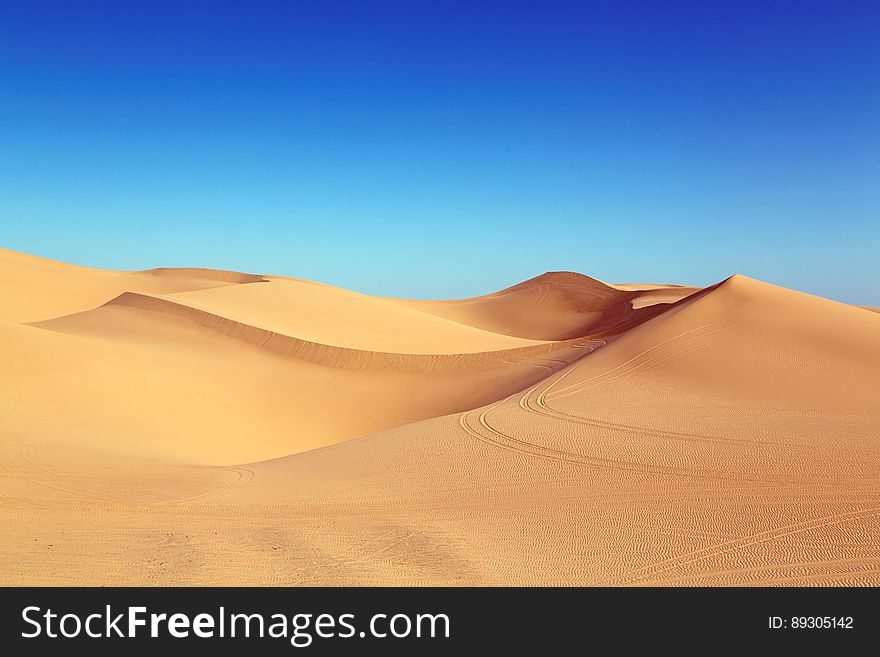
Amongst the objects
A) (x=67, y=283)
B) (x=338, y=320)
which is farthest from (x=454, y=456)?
(x=67, y=283)

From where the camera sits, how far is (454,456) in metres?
10.4

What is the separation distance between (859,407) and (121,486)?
13.5 m

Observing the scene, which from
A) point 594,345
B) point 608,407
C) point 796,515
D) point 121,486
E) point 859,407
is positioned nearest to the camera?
point 796,515

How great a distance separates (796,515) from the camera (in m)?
6.84

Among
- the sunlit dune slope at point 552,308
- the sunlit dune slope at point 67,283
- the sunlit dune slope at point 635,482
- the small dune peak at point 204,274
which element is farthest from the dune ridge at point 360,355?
the small dune peak at point 204,274

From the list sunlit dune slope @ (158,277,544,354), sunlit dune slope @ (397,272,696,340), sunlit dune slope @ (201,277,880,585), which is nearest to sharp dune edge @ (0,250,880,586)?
sunlit dune slope @ (201,277,880,585)

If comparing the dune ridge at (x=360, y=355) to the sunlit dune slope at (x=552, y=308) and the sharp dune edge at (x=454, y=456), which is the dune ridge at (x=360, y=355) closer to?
the sharp dune edge at (x=454, y=456)

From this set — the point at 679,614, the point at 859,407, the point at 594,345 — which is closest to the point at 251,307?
the point at 594,345

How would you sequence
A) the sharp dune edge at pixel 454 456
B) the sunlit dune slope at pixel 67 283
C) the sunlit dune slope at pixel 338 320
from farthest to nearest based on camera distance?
the sunlit dune slope at pixel 67 283, the sunlit dune slope at pixel 338 320, the sharp dune edge at pixel 454 456

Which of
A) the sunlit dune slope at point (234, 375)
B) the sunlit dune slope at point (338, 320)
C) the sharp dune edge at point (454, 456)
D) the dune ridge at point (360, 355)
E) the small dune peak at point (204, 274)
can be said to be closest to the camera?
the sharp dune edge at point (454, 456)

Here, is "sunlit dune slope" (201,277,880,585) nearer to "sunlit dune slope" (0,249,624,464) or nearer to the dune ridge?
"sunlit dune slope" (0,249,624,464)

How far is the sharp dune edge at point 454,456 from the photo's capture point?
616 centimetres

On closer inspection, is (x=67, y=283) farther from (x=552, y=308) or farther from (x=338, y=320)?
(x=552, y=308)

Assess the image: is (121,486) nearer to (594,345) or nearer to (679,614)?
(679,614)
